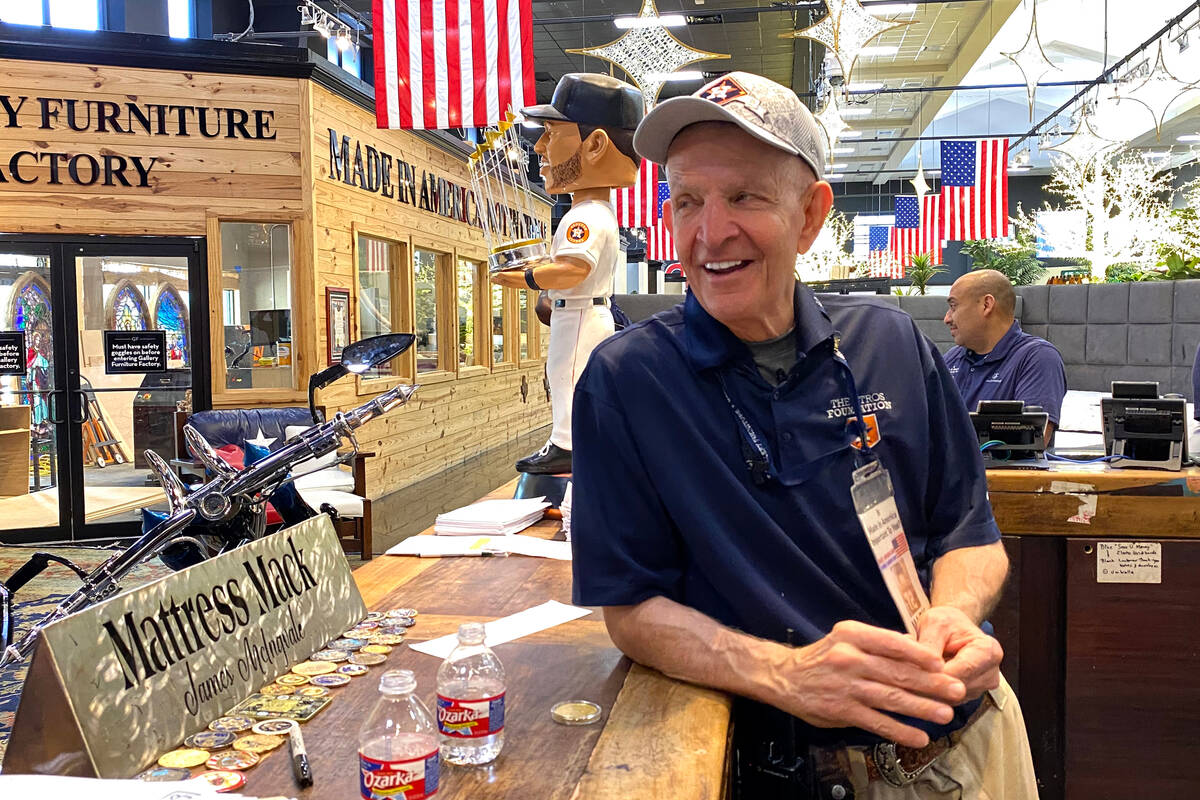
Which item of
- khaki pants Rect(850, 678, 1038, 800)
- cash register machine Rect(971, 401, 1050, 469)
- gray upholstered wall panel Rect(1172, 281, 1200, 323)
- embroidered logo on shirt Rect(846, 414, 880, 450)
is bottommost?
khaki pants Rect(850, 678, 1038, 800)

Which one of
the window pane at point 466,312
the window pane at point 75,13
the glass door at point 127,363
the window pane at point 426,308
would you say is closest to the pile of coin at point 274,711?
the glass door at point 127,363

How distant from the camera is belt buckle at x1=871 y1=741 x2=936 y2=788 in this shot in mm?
1423

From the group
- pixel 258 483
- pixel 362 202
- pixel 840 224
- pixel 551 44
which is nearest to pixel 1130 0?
pixel 840 224

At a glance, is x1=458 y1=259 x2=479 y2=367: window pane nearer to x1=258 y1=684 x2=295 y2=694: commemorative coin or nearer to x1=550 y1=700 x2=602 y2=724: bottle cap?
x1=258 y1=684 x2=295 y2=694: commemorative coin

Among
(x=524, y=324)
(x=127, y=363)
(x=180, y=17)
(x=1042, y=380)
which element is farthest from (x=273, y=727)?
(x=524, y=324)

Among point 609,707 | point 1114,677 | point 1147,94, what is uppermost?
point 1147,94

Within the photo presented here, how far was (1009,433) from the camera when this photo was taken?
2.86 m

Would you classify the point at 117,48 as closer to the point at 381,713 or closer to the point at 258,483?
the point at 258,483

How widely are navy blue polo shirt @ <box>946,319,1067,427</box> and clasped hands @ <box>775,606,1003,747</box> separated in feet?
10.9

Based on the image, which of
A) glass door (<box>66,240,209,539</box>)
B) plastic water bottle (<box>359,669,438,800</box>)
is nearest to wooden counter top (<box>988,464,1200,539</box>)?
plastic water bottle (<box>359,669,438,800</box>)

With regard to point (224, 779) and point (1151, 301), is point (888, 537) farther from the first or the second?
point (1151, 301)

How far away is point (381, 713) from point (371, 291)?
857 cm

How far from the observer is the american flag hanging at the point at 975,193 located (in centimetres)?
1163

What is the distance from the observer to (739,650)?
1312mm
